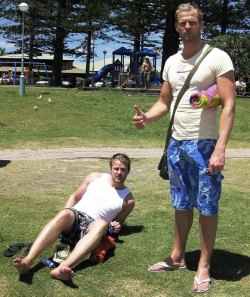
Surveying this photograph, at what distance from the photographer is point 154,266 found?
4238 millimetres

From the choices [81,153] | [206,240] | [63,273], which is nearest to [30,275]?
[63,273]

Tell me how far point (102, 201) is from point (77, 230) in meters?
0.40

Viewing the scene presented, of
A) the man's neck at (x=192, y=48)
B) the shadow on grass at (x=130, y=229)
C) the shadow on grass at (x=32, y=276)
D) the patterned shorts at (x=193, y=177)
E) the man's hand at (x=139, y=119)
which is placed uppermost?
the man's neck at (x=192, y=48)

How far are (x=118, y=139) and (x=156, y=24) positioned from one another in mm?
20562

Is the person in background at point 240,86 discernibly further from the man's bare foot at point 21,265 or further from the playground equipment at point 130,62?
the man's bare foot at point 21,265

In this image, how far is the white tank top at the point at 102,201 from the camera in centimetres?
468

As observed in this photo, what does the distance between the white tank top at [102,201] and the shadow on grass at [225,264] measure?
2.52 feet

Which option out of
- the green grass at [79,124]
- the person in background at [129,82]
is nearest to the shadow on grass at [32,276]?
the green grass at [79,124]

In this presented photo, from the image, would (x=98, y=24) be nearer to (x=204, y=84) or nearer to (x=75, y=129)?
(x=75, y=129)

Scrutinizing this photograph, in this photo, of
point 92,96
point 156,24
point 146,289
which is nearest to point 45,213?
point 146,289

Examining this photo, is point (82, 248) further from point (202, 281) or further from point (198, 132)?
point (198, 132)

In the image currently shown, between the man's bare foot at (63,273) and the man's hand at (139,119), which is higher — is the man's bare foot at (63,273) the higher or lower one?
the lower one

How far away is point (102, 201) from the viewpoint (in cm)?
477

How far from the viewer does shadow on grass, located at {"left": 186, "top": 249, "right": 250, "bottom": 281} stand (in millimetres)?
4176
